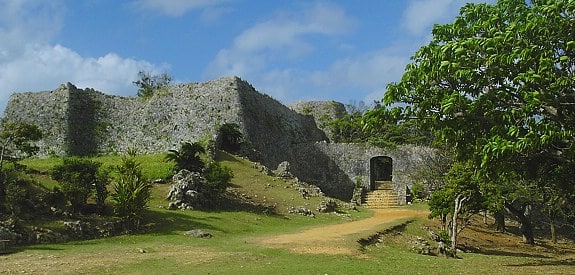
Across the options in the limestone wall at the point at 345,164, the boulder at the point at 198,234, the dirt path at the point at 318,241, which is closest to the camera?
the dirt path at the point at 318,241

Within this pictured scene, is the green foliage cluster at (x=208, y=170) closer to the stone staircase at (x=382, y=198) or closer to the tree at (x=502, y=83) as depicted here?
the tree at (x=502, y=83)

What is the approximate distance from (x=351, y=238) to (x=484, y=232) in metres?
15.4

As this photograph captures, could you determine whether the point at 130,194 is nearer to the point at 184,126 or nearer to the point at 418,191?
the point at 184,126

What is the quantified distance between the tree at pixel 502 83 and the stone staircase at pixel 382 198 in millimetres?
26259

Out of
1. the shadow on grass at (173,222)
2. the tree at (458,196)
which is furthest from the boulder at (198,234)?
the tree at (458,196)

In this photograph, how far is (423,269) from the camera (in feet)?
39.1

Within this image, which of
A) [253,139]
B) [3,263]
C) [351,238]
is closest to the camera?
[3,263]

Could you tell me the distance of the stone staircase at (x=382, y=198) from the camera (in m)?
37.0

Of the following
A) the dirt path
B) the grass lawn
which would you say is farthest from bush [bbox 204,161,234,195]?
the dirt path

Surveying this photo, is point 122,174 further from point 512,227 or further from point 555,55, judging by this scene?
point 512,227

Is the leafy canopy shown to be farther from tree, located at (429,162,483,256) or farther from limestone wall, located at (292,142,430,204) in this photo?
limestone wall, located at (292,142,430,204)

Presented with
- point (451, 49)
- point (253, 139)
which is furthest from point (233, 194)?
point (451, 49)

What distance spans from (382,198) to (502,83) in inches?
1161

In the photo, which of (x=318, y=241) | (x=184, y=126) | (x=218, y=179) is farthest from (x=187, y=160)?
(x=184, y=126)
